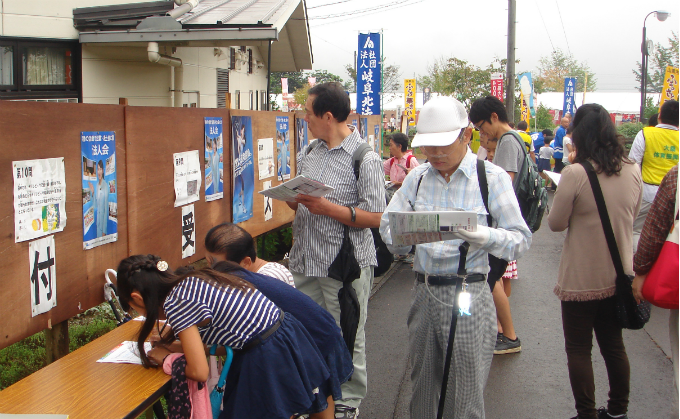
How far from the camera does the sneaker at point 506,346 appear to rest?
5012mm

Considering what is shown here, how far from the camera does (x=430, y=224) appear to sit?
238 cm

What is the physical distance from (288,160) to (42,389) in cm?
438

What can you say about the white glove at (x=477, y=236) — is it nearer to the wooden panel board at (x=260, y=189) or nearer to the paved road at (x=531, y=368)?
the paved road at (x=531, y=368)

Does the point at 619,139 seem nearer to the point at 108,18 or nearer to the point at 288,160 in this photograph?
the point at 288,160

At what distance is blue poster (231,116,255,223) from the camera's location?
5148 mm

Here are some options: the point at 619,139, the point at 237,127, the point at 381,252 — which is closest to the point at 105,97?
the point at 237,127

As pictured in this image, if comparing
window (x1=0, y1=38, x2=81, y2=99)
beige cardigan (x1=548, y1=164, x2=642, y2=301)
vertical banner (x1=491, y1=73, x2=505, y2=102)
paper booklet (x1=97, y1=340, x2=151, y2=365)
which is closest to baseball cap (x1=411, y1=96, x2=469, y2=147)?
beige cardigan (x1=548, y1=164, x2=642, y2=301)

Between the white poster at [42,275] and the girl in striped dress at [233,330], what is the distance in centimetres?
50

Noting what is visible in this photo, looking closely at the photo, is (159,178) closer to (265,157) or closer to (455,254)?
(265,157)

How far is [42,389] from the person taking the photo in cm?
248

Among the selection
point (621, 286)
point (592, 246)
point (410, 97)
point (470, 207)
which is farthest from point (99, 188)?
point (410, 97)

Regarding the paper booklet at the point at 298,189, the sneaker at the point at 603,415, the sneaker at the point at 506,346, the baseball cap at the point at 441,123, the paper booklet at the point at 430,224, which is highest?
the baseball cap at the point at 441,123

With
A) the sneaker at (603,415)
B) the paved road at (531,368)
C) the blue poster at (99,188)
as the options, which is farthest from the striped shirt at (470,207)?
the blue poster at (99,188)

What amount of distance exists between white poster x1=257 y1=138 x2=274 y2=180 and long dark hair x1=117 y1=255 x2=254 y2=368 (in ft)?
10.1
